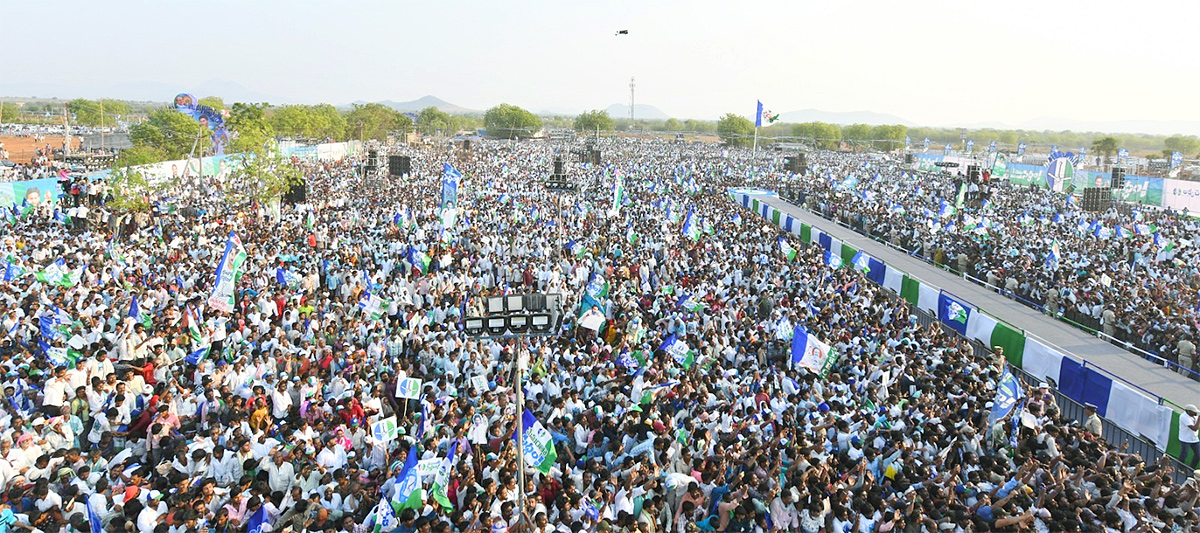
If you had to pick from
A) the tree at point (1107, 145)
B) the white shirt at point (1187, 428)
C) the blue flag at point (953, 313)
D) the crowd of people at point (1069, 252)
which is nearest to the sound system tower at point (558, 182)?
the crowd of people at point (1069, 252)

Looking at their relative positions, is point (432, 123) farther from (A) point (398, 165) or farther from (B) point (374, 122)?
(A) point (398, 165)

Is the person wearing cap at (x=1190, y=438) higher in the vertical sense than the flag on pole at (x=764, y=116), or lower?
lower

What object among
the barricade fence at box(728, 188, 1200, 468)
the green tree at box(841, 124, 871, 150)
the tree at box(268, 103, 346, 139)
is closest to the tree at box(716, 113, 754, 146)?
the green tree at box(841, 124, 871, 150)

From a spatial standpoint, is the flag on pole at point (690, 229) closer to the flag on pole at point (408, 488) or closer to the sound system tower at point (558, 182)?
the sound system tower at point (558, 182)

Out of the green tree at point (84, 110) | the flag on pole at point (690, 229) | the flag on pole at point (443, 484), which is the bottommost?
the flag on pole at point (443, 484)

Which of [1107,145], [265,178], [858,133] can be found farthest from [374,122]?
[858,133]
